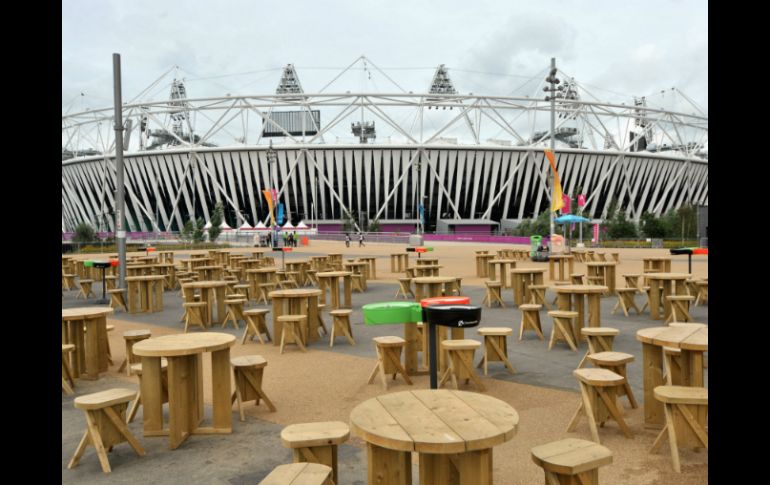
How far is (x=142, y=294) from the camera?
46.5 feet

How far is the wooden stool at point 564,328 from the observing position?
29.7 feet

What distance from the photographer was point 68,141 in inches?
3378

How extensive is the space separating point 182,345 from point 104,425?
3.11ft

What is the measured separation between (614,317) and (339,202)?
63.2 metres

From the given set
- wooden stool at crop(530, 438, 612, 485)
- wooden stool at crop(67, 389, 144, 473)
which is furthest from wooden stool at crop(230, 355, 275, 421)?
wooden stool at crop(530, 438, 612, 485)

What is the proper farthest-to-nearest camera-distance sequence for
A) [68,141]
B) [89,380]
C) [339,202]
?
[68,141] → [339,202] → [89,380]

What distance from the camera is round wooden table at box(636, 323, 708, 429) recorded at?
212 inches

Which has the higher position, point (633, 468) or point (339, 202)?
point (339, 202)

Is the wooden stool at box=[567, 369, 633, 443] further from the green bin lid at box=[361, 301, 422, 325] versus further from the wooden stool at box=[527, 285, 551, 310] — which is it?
the wooden stool at box=[527, 285, 551, 310]

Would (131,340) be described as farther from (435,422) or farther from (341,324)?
(435,422)

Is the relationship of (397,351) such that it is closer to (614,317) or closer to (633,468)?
(633,468)

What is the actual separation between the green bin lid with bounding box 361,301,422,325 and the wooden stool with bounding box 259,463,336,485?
1.21 m
